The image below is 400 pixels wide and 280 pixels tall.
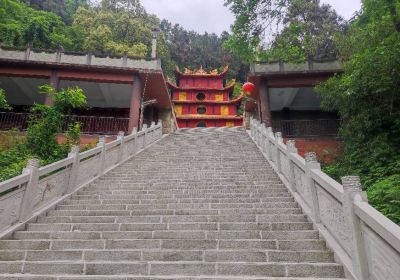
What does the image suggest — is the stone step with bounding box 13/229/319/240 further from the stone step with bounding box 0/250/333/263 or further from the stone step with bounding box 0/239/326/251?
the stone step with bounding box 0/250/333/263

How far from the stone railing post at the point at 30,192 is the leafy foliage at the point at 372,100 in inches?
269

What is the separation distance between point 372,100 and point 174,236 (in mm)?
7767

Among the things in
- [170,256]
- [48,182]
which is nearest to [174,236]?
[170,256]

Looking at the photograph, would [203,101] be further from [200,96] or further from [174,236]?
[174,236]

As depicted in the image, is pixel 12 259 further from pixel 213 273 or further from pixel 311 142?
pixel 311 142

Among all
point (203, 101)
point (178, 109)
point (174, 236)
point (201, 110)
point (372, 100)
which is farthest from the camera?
point (178, 109)

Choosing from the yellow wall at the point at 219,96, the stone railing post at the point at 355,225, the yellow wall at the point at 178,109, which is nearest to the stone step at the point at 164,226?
the stone railing post at the point at 355,225

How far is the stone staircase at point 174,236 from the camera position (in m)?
3.55

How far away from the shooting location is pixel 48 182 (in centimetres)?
585

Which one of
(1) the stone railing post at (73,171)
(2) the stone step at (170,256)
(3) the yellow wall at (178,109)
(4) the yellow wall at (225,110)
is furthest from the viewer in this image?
(3) the yellow wall at (178,109)

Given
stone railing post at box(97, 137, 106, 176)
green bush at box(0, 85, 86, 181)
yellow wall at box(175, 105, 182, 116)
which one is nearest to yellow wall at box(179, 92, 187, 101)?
yellow wall at box(175, 105, 182, 116)

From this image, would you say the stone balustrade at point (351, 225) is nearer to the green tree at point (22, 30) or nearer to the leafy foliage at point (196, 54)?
the green tree at point (22, 30)

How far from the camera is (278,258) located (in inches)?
148

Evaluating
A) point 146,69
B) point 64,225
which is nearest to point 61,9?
point 146,69
